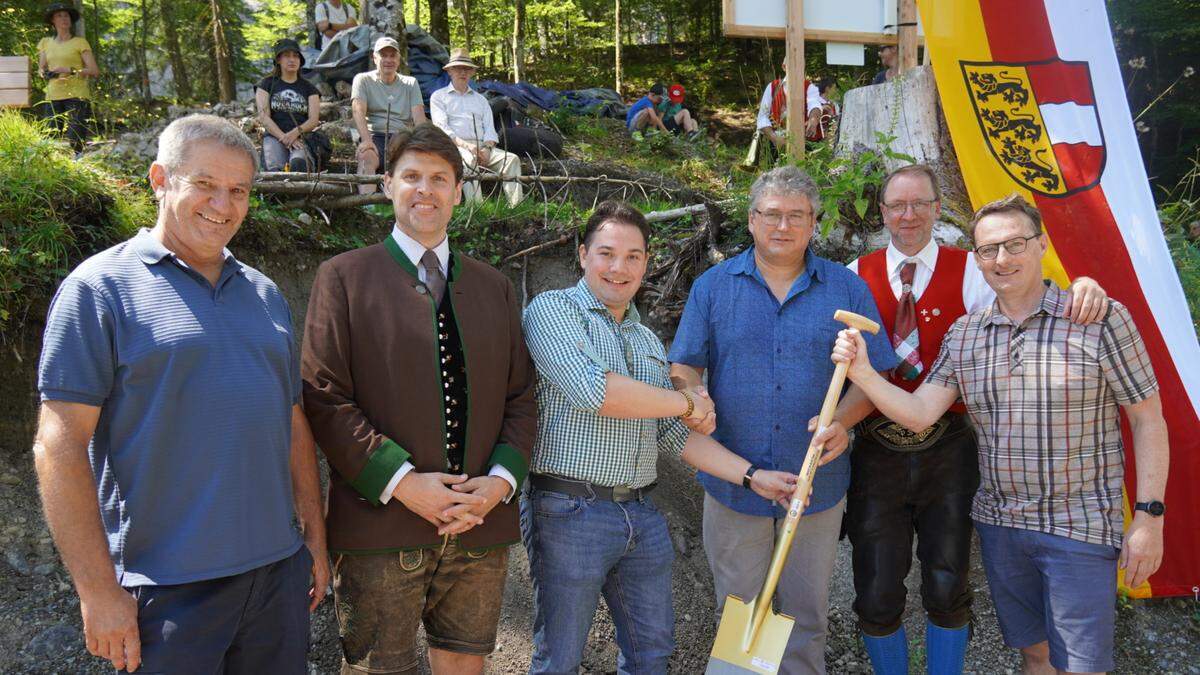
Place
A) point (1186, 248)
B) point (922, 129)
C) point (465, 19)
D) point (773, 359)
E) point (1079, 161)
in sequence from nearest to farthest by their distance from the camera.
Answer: point (773, 359)
point (1079, 161)
point (922, 129)
point (1186, 248)
point (465, 19)

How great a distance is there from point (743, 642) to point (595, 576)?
0.62 m

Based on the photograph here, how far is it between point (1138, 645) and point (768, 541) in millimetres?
2573

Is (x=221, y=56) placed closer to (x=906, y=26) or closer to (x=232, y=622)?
(x=906, y=26)

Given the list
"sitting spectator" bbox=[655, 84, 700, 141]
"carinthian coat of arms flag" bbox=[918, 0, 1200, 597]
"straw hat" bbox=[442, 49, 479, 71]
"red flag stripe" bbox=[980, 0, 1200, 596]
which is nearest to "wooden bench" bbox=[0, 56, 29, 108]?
"straw hat" bbox=[442, 49, 479, 71]

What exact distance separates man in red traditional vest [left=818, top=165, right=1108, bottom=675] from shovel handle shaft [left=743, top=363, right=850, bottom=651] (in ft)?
1.43

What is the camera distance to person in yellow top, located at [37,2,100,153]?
23.5 feet

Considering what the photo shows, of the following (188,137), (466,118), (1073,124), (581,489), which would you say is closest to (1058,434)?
(581,489)

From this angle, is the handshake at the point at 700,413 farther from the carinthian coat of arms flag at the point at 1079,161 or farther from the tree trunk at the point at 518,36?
the tree trunk at the point at 518,36

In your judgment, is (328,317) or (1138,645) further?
(1138,645)

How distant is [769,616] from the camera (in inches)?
116

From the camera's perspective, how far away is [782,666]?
123 inches

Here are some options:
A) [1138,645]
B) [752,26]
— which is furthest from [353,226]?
[1138,645]

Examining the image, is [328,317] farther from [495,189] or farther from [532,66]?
[532,66]

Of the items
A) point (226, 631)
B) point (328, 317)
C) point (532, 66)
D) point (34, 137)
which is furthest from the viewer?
point (532, 66)
